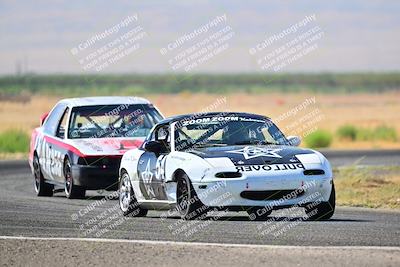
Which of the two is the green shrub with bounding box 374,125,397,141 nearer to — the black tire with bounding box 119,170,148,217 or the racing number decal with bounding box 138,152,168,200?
the black tire with bounding box 119,170,148,217

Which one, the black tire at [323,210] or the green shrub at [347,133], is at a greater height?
the black tire at [323,210]

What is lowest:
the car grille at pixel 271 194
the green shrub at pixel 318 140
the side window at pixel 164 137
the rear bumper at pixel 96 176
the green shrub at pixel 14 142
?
the green shrub at pixel 318 140

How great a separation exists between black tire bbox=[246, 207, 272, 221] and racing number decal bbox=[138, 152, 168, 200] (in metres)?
A: 1.17

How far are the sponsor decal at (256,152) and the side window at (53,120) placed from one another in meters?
7.14

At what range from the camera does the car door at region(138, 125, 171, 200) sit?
1697 centimetres

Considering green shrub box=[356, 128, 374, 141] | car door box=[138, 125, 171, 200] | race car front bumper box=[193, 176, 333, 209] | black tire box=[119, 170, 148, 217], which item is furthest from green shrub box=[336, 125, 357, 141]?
race car front bumper box=[193, 176, 333, 209]

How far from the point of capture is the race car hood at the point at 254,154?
1595 centimetres

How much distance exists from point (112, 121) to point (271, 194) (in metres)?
6.86

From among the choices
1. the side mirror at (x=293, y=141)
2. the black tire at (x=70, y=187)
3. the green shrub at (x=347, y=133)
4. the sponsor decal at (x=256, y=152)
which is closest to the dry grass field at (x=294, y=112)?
the green shrub at (x=347, y=133)

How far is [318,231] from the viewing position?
47.8 ft

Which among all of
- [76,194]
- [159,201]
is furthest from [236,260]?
[76,194]

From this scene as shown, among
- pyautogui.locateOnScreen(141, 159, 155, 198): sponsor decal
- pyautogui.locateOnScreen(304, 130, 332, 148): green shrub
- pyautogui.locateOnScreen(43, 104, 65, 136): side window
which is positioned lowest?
pyautogui.locateOnScreen(304, 130, 332, 148): green shrub

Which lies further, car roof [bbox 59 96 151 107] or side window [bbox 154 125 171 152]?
car roof [bbox 59 96 151 107]

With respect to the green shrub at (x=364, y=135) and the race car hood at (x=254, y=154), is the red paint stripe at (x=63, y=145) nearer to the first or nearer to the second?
the race car hood at (x=254, y=154)
